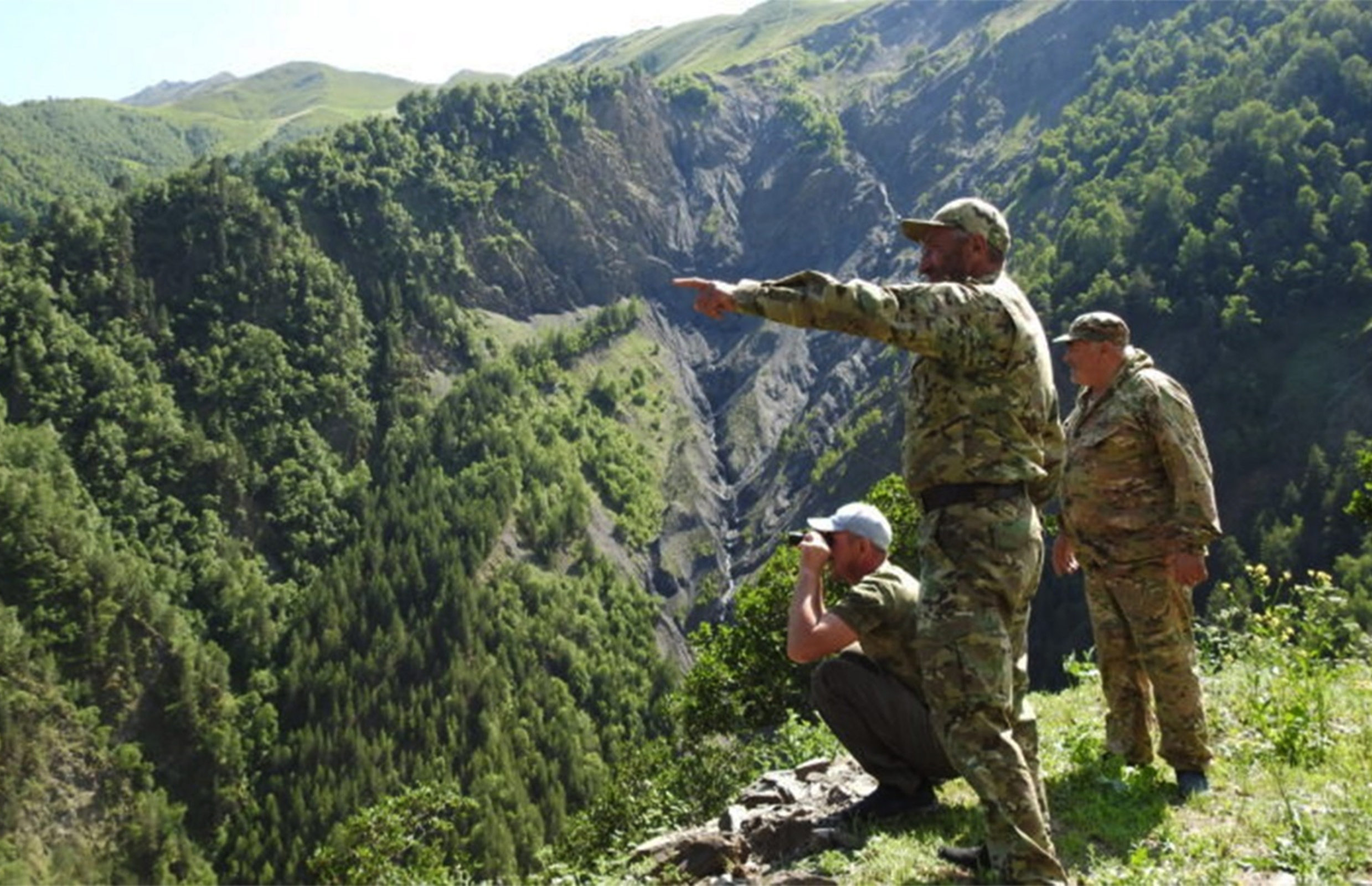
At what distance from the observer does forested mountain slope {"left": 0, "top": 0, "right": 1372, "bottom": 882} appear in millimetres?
87812

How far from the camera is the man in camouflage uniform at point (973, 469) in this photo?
466 cm

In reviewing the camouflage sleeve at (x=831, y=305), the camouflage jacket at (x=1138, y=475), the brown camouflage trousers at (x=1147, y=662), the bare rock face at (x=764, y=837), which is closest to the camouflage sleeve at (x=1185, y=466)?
the camouflage jacket at (x=1138, y=475)

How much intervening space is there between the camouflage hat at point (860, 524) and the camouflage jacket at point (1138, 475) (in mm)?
1844

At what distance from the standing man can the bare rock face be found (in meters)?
0.27

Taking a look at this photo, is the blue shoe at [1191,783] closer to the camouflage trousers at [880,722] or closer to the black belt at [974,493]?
the camouflage trousers at [880,722]

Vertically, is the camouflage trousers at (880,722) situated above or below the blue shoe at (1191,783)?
above

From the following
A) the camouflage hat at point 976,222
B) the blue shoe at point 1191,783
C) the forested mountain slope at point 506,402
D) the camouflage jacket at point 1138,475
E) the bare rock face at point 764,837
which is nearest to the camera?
the camouflage hat at point 976,222

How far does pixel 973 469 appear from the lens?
16.5ft

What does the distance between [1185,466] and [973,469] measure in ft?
7.59

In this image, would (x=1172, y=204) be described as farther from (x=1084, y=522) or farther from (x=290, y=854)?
(x=1084, y=522)

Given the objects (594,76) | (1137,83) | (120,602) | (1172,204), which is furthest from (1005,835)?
(594,76)

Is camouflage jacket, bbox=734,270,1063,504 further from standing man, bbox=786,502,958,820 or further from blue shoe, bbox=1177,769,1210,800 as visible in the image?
blue shoe, bbox=1177,769,1210,800

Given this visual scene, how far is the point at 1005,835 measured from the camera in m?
4.69

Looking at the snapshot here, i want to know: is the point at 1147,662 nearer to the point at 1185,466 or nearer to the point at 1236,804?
the point at 1236,804
